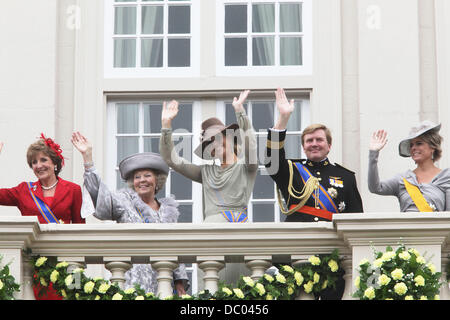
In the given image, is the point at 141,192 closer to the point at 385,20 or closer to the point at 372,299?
the point at 372,299

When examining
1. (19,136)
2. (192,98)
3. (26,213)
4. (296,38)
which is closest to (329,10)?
(296,38)

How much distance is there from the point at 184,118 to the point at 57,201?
10.8 ft

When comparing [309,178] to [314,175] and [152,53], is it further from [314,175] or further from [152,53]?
[152,53]

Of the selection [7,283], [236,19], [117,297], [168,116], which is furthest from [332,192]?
[236,19]

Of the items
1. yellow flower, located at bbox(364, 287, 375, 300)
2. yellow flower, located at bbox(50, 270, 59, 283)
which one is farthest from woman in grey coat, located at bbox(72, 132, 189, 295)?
yellow flower, located at bbox(364, 287, 375, 300)

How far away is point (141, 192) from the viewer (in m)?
14.4

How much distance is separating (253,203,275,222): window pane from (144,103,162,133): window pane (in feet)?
4.34

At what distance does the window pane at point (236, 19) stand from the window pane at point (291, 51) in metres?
0.44

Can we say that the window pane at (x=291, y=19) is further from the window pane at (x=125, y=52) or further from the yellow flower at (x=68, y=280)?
the yellow flower at (x=68, y=280)

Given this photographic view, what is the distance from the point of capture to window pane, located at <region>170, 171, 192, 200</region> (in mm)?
16828

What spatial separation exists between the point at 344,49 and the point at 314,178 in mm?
3456

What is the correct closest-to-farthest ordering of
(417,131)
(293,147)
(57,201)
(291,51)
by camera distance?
1. (57,201)
2. (417,131)
3. (293,147)
4. (291,51)

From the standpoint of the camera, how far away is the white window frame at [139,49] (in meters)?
17.3

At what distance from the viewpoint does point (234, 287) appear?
42.9 ft
